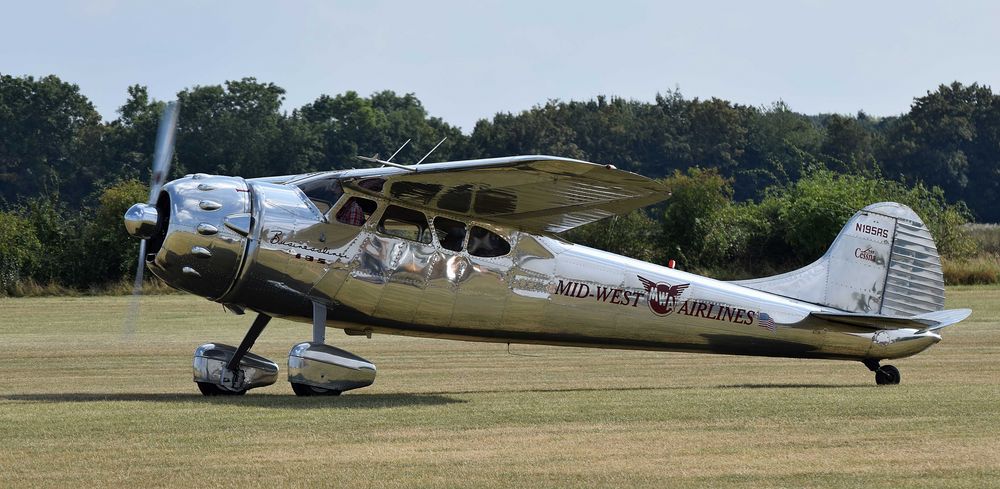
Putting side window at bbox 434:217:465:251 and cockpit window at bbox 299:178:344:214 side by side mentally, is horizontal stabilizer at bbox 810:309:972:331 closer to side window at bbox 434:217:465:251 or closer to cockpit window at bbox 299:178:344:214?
side window at bbox 434:217:465:251

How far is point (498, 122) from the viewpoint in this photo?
8900cm

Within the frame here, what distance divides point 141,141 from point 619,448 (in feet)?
217

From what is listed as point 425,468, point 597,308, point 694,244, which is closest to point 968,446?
point 425,468

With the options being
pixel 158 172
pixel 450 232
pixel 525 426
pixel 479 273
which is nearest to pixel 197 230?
pixel 158 172

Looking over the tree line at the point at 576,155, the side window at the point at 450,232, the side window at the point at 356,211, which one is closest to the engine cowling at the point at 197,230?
the side window at the point at 356,211

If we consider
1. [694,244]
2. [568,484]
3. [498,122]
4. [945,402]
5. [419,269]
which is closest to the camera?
[568,484]

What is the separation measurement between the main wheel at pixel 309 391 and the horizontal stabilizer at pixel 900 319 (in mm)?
5374

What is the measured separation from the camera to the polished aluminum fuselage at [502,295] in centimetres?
1259

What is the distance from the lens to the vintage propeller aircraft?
12336mm

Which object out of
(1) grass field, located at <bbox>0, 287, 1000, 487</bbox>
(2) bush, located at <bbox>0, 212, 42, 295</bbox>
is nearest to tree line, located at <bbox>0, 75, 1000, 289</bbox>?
(2) bush, located at <bbox>0, 212, 42, 295</bbox>

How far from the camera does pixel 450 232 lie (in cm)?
1338

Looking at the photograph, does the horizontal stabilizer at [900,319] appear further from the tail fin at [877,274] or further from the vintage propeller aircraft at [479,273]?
the tail fin at [877,274]

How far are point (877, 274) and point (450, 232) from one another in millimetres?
4930

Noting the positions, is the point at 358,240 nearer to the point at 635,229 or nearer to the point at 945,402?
the point at 945,402
